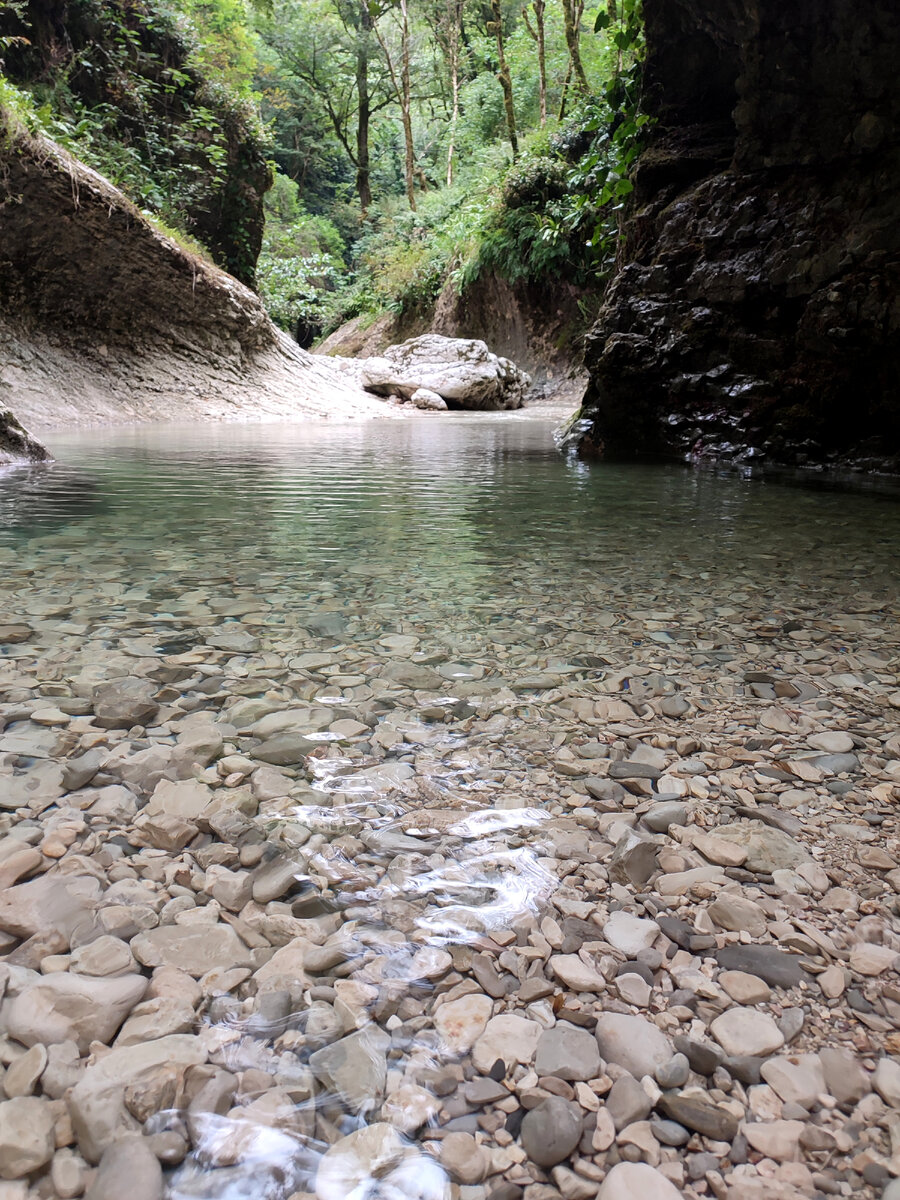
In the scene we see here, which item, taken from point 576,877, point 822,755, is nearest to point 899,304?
point 822,755

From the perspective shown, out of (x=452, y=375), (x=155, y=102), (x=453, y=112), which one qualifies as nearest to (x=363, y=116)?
(x=453, y=112)

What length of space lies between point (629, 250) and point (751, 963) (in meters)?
6.21

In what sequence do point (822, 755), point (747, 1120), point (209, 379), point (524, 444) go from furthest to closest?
point (209, 379)
point (524, 444)
point (822, 755)
point (747, 1120)

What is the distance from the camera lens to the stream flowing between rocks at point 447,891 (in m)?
0.62

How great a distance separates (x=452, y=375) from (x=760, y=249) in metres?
9.30

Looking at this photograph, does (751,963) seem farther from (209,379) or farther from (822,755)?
(209,379)

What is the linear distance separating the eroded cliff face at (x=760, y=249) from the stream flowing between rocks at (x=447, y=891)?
3.18 metres

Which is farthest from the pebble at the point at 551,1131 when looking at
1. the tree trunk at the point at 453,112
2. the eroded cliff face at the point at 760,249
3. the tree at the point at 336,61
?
the tree at the point at 336,61

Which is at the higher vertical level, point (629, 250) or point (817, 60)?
point (817, 60)

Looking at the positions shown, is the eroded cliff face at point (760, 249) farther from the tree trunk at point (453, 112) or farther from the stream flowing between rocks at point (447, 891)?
the tree trunk at point (453, 112)

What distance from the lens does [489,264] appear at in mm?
15500

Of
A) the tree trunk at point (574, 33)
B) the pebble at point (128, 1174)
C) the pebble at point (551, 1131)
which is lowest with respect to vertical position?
the pebble at point (551, 1131)

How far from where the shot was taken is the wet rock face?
4824 millimetres

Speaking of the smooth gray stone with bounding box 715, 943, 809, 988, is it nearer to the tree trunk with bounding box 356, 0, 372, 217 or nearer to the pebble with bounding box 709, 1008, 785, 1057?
the pebble with bounding box 709, 1008, 785, 1057
